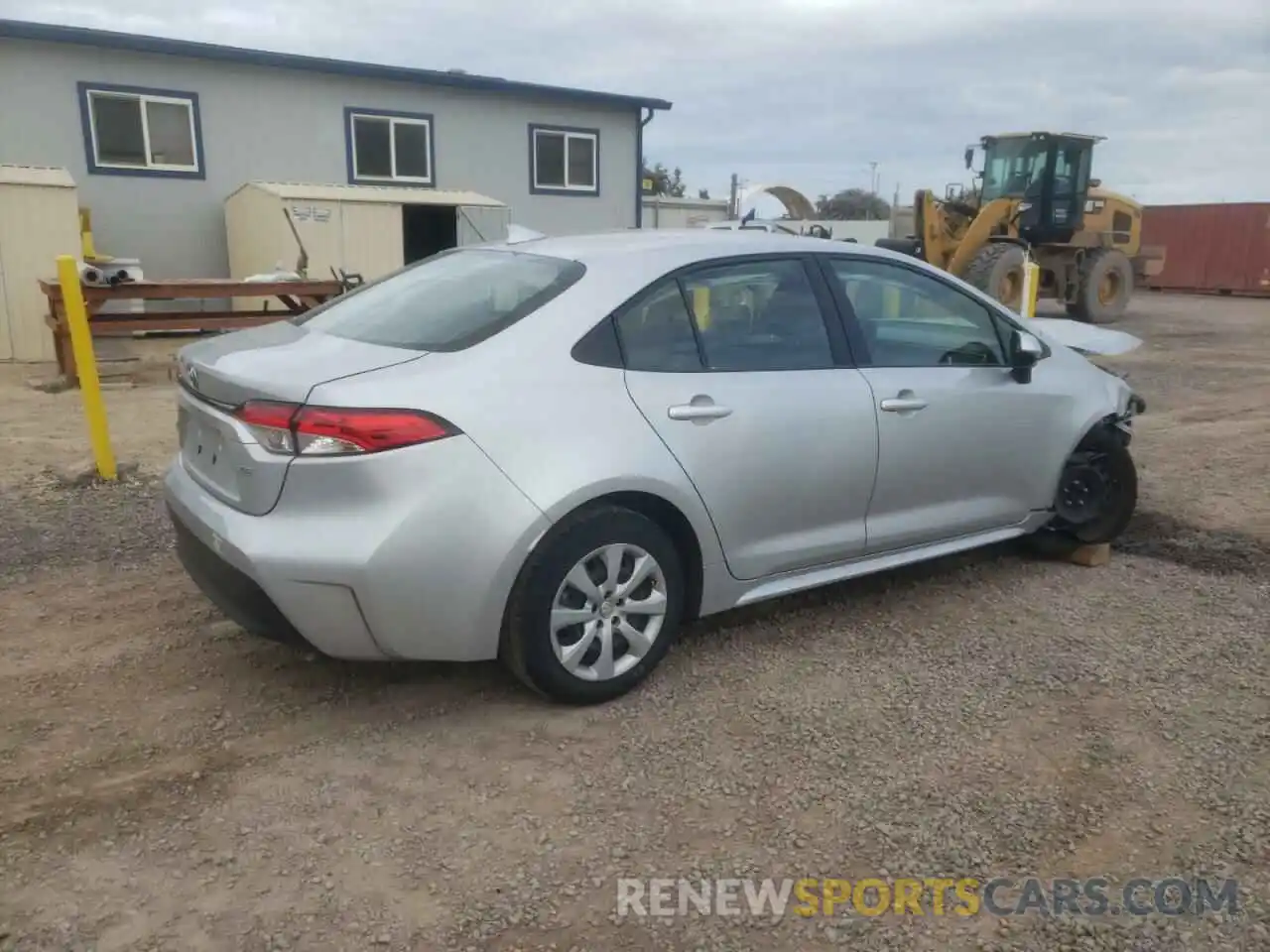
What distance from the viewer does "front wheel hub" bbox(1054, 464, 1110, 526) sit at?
4738 mm

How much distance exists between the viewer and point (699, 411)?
3393 mm

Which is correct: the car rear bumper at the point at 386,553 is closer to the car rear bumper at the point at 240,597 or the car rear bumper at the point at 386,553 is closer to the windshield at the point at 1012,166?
the car rear bumper at the point at 240,597

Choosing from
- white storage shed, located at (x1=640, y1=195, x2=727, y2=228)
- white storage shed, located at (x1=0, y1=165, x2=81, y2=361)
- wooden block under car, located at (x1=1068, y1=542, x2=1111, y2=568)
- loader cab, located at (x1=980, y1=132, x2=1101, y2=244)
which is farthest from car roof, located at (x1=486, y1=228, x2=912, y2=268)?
white storage shed, located at (x1=640, y1=195, x2=727, y2=228)

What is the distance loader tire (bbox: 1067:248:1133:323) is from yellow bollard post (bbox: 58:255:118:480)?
16304 millimetres

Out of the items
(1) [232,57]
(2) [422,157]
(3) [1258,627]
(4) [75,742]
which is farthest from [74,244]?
(3) [1258,627]

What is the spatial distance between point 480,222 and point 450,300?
1282 centimetres

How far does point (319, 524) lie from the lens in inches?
114

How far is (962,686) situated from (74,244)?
1200 centimetres

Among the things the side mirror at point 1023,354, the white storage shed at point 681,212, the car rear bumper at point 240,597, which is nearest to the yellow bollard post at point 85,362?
the car rear bumper at point 240,597

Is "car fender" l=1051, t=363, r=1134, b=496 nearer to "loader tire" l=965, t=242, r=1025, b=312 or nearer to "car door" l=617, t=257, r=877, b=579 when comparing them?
"car door" l=617, t=257, r=877, b=579

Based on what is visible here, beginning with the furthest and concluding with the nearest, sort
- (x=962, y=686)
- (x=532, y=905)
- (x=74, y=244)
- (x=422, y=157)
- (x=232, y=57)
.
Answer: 1. (x=422, y=157)
2. (x=232, y=57)
3. (x=74, y=244)
4. (x=962, y=686)
5. (x=532, y=905)

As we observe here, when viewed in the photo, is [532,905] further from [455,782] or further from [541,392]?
[541,392]

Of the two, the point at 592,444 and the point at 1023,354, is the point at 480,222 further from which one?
the point at 592,444

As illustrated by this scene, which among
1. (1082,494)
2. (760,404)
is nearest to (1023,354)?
(1082,494)
